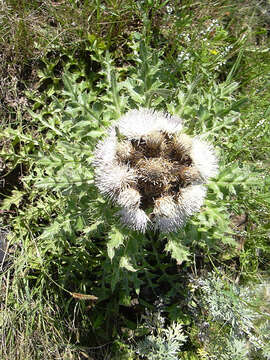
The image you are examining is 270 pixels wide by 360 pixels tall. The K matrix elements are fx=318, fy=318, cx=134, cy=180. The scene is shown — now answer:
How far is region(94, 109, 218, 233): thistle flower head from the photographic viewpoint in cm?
229

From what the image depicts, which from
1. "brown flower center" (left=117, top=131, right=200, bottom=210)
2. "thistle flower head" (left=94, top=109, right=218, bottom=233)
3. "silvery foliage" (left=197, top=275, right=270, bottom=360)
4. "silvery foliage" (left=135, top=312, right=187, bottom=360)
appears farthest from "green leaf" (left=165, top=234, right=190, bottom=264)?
"silvery foliage" (left=135, top=312, right=187, bottom=360)

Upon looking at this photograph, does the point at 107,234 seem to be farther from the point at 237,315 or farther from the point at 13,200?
the point at 237,315

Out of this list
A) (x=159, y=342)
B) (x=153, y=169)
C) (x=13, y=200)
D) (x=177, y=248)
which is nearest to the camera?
(x=153, y=169)

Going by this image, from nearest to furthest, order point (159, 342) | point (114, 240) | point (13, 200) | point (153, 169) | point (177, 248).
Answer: point (153, 169), point (114, 240), point (177, 248), point (159, 342), point (13, 200)

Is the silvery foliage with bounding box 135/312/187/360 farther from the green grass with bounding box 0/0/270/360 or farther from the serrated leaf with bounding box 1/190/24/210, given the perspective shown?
the serrated leaf with bounding box 1/190/24/210

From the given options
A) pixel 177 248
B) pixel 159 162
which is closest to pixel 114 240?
pixel 177 248

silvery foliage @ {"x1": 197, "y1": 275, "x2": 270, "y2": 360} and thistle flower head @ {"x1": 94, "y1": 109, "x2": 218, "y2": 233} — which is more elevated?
thistle flower head @ {"x1": 94, "y1": 109, "x2": 218, "y2": 233}

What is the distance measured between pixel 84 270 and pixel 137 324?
86 cm

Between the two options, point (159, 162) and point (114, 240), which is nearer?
point (159, 162)

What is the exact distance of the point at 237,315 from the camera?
338cm

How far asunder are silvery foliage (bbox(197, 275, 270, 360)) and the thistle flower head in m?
1.53

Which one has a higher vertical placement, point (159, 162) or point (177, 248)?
point (159, 162)

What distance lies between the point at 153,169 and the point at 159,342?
203 centimetres

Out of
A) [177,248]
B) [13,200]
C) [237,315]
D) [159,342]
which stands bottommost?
[159,342]
